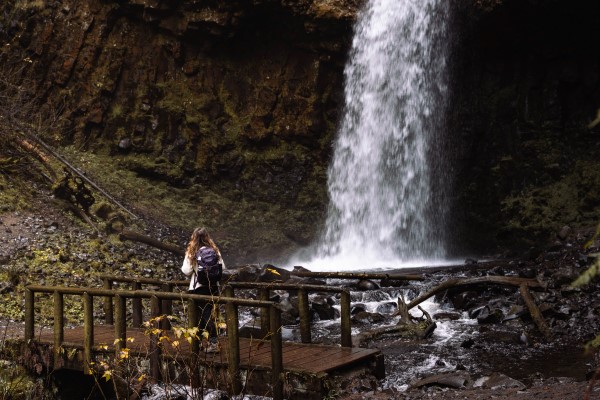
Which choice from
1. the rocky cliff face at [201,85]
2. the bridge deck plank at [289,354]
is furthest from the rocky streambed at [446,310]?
the rocky cliff face at [201,85]

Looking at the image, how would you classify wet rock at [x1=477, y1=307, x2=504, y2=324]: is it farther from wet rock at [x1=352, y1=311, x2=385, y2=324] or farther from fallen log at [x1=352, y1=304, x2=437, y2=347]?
wet rock at [x1=352, y1=311, x2=385, y2=324]

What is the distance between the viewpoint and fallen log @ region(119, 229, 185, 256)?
16.3 m

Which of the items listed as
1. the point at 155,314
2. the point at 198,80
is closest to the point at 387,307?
the point at 155,314

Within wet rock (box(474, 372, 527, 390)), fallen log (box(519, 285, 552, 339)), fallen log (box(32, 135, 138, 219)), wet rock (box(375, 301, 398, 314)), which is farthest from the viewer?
fallen log (box(32, 135, 138, 219))

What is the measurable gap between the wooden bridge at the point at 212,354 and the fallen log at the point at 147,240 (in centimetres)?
695

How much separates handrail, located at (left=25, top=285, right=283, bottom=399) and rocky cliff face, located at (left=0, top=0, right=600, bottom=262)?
11.5 m

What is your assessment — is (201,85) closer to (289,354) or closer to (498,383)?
(289,354)

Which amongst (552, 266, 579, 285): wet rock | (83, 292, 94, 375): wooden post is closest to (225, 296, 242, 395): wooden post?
(83, 292, 94, 375): wooden post

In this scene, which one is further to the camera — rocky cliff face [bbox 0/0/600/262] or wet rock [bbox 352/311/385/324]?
rocky cliff face [bbox 0/0/600/262]

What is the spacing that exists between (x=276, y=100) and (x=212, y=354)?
55.2ft

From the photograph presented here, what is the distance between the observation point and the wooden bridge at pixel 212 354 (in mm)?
6496

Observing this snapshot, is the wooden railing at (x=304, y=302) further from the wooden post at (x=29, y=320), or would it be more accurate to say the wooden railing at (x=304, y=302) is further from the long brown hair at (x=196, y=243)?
the wooden post at (x=29, y=320)

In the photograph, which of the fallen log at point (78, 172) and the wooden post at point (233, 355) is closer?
the wooden post at point (233, 355)

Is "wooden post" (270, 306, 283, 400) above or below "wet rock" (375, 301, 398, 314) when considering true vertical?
above
